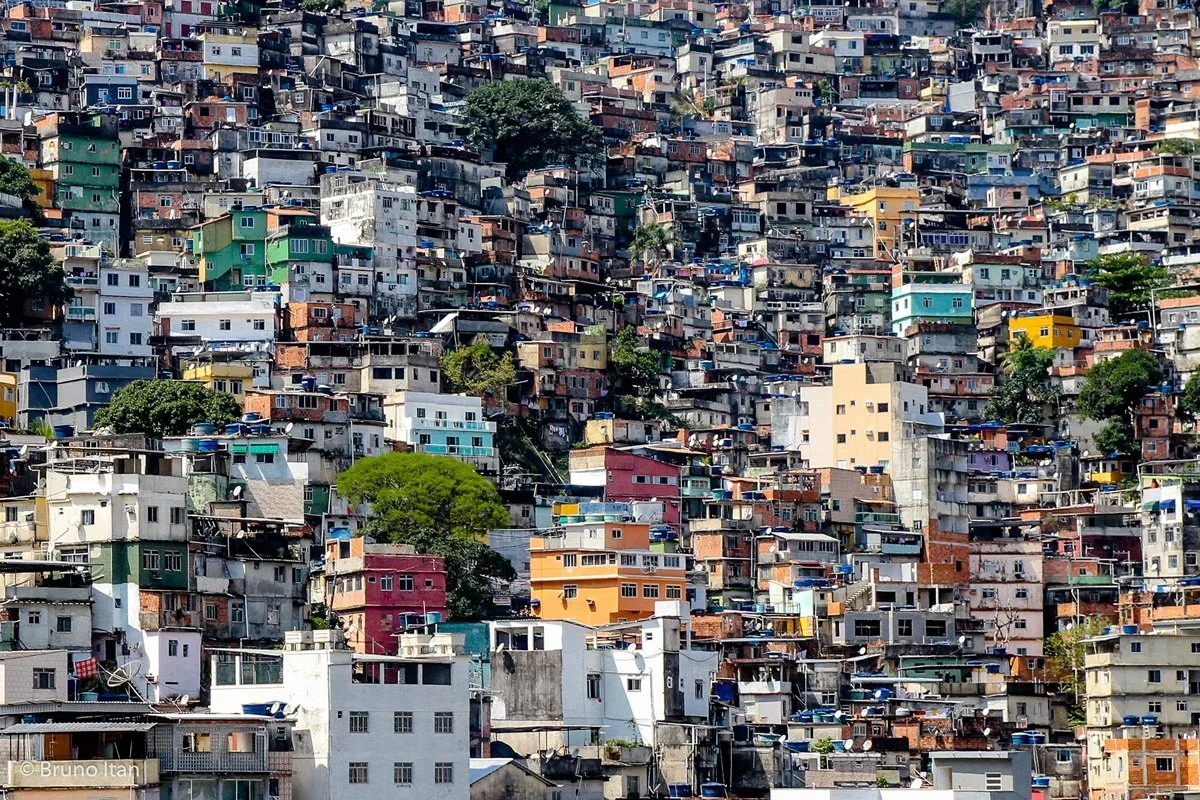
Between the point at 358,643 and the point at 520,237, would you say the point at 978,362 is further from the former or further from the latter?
the point at 358,643

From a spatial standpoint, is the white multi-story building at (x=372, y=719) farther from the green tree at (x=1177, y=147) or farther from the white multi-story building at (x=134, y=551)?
the green tree at (x=1177, y=147)

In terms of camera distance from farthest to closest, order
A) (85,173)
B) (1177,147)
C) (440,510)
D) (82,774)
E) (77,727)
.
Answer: (1177,147) < (85,173) < (440,510) < (77,727) < (82,774)

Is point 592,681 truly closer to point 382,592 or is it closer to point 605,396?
point 382,592

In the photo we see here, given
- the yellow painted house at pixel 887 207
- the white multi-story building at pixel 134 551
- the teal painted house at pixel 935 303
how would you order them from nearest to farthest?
the white multi-story building at pixel 134 551 → the teal painted house at pixel 935 303 → the yellow painted house at pixel 887 207

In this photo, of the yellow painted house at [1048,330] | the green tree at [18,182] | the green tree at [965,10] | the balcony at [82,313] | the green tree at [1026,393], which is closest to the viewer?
the balcony at [82,313]

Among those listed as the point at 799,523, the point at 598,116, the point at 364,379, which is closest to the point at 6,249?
the point at 364,379

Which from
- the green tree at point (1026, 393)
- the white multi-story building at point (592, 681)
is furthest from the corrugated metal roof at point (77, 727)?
the green tree at point (1026, 393)

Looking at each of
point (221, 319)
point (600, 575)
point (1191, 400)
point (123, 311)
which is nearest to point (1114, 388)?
point (1191, 400)
